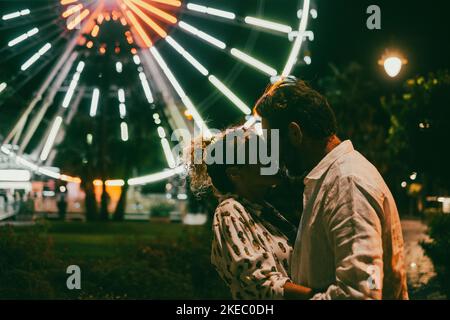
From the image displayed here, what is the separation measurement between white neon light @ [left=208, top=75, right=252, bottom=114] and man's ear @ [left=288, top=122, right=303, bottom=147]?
7703 millimetres

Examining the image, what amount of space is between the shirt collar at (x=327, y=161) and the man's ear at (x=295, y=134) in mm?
104

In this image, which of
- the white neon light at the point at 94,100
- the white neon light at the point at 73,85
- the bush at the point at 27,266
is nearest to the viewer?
the bush at the point at 27,266

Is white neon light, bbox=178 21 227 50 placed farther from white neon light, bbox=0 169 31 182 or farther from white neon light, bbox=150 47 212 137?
white neon light, bbox=0 169 31 182

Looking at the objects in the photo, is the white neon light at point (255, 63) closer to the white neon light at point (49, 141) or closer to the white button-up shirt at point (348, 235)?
the white neon light at point (49, 141)

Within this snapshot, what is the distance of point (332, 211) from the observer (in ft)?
7.82

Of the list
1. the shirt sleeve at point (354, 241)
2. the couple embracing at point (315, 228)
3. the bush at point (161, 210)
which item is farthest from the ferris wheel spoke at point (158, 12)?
the bush at point (161, 210)

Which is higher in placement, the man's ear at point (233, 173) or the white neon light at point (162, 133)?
the white neon light at point (162, 133)

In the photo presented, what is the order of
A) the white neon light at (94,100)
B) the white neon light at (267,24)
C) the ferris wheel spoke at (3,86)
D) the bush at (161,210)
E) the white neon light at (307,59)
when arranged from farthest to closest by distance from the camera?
1. the bush at (161,210)
2. the white neon light at (94,100)
3. the ferris wheel spoke at (3,86)
4. the white neon light at (267,24)
5. the white neon light at (307,59)

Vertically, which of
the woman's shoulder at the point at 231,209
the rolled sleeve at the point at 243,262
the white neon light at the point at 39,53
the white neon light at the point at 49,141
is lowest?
the rolled sleeve at the point at 243,262

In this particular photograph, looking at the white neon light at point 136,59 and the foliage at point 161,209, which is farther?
the foliage at point 161,209

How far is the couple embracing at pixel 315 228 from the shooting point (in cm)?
229
